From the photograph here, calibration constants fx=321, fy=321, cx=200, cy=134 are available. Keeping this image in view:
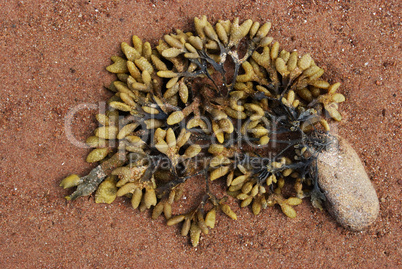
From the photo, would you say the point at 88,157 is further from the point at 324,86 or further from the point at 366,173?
the point at 366,173

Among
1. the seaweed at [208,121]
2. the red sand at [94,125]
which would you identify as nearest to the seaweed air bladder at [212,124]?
the seaweed at [208,121]

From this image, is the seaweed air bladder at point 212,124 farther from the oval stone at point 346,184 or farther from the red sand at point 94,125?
the red sand at point 94,125

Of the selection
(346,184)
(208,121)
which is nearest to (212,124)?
(208,121)

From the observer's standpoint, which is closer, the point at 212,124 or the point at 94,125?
the point at 212,124

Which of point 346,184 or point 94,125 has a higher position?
point 94,125

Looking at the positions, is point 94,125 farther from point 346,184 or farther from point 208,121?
point 346,184
